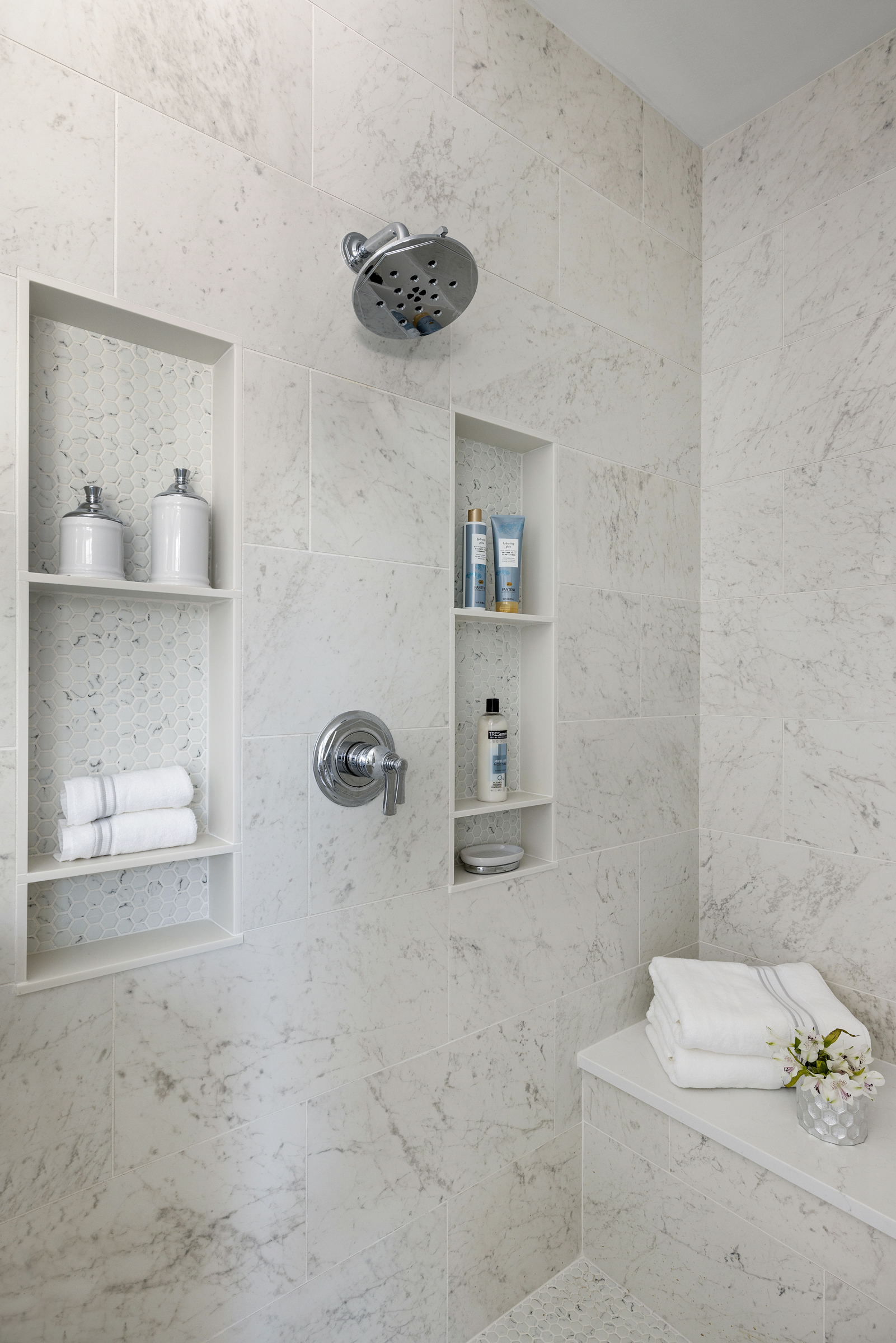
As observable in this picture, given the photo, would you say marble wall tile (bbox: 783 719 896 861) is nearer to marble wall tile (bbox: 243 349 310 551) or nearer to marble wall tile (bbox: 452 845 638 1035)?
marble wall tile (bbox: 452 845 638 1035)

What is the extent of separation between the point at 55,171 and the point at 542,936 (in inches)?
56.8

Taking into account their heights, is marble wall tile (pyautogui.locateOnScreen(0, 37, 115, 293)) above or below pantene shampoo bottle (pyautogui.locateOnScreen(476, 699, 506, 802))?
above

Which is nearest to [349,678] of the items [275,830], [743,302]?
[275,830]

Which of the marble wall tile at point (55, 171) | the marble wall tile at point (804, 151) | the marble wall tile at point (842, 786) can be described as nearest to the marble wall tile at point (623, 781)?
the marble wall tile at point (842, 786)

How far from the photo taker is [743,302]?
1.77m

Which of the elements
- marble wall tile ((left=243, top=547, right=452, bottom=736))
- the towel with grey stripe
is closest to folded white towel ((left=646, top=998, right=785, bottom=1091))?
marble wall tile ((left=243, top=547, right=452, bottom=736))

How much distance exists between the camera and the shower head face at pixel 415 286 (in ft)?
3.20

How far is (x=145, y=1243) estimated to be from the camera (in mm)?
964

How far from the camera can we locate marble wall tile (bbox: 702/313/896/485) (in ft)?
5.00

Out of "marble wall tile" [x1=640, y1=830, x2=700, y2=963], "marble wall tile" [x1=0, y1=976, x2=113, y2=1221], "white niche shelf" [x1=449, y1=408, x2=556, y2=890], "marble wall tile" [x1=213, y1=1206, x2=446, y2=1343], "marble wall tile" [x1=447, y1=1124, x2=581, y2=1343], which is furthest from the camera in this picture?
"marble wall tile" [x1=640, y1=830, x2=700, y2=963]

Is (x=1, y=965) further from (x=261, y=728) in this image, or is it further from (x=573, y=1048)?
(x=573, y=1048)

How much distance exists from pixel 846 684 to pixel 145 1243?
5.18 ft

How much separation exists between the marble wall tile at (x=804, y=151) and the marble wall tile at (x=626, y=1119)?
196 cm

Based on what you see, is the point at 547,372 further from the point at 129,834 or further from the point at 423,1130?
the point at 423,1130
